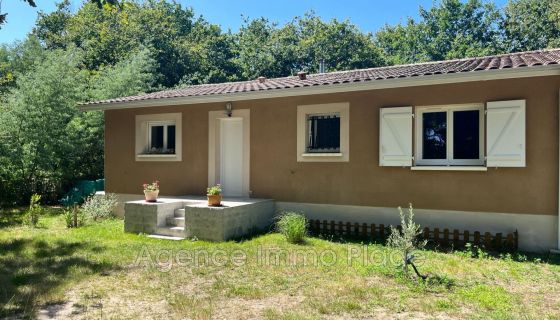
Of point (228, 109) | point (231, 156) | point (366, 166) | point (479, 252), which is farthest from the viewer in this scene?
point (231, 156)

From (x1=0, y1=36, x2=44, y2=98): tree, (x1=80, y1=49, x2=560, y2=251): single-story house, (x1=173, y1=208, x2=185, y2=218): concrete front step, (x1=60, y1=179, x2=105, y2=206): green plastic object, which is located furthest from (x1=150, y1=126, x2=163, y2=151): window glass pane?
(x1=0, y1=36, x2=44, y2=98): tree

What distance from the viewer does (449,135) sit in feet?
27.1

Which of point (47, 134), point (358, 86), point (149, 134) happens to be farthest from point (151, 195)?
point (47, 134)

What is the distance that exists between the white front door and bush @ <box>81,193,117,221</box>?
3.45 metres

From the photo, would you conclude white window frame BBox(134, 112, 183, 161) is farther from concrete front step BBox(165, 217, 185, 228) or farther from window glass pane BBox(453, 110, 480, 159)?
window glass pane BBox(453, 110, 480, 159)

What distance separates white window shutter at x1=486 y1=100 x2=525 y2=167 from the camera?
7.40m

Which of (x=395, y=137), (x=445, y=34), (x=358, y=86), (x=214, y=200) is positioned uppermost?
(x=445, y=34)

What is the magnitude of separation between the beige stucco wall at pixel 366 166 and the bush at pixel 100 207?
1.60 feet

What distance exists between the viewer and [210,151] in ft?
35.2

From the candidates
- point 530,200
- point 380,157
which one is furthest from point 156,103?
point 530,200

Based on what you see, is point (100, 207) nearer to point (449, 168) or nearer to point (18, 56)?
point (449, 168)

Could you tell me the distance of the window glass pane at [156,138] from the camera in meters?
11.8

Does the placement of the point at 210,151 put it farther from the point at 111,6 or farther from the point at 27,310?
the point at 27,310

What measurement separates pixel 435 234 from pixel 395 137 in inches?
82.6
